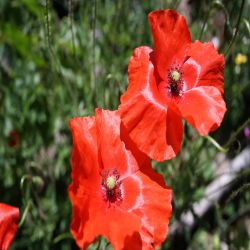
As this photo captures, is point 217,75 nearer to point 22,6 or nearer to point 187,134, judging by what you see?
point 187,134

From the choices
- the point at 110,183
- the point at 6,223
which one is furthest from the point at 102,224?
the point at 6,223

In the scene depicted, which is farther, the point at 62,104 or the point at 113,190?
the point at 62,104

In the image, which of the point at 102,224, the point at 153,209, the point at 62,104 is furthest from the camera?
the point at 62,104

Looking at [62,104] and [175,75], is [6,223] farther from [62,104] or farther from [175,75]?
[62,104]

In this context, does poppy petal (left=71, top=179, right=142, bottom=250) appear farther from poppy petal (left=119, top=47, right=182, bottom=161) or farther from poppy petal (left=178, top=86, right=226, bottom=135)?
poppy petal (left=178, top=86, right=226, bottom=135)

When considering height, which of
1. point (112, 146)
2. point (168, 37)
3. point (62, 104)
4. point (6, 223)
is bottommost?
point (62, 104)

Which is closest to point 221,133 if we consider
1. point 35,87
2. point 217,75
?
point 35,87

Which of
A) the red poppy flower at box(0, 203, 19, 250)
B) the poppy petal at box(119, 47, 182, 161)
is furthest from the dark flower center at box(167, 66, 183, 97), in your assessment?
the red poppy flower at box(0, 203, 19, 250)
